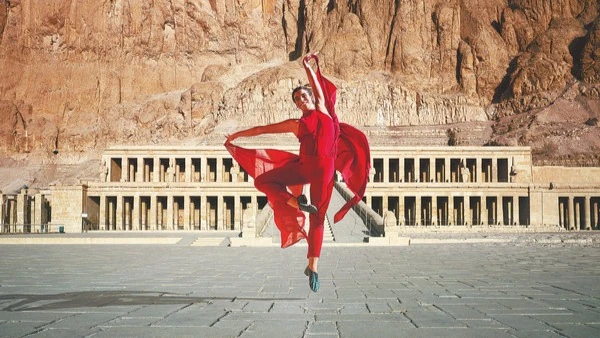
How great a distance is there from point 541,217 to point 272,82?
61288mm

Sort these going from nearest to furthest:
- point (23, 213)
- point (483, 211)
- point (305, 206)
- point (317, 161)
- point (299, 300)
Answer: point (317, 161) → point (305, 206) → point (299, 300) → point (23, 213) → point (483, 211)

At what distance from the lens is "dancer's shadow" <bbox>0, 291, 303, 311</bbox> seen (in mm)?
8562

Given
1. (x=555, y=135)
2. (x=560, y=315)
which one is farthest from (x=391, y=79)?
(x=560, y=315)

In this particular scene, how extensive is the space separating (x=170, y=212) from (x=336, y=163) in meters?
51.6

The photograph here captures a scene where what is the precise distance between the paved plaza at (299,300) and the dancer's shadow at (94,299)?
14mm

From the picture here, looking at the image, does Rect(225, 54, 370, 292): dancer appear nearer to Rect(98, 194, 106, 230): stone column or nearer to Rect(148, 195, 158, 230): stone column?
Rect(148, 195, 158, 230): stone column

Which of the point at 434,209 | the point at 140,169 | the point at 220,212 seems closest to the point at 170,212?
the point at 220,212

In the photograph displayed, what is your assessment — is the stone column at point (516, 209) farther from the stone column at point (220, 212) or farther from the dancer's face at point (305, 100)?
the dancer's face at point (305, 100)

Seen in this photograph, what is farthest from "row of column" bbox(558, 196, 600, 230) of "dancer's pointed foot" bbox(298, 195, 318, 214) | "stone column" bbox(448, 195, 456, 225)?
"dancer's pointed foot" bbox(298, 195, 318, 214)

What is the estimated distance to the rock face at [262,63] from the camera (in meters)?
109

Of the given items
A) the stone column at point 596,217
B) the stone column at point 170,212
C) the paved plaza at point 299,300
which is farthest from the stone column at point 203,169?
the paved plaza at point 299,300

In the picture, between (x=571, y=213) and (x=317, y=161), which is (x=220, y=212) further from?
(x=317, y=161)

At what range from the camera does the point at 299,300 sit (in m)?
9.39

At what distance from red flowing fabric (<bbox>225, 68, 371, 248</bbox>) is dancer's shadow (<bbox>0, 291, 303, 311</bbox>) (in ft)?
5.71
